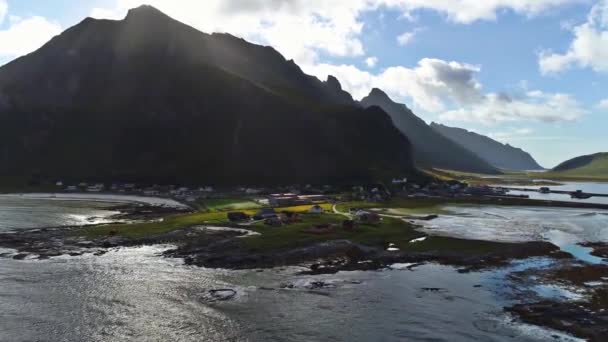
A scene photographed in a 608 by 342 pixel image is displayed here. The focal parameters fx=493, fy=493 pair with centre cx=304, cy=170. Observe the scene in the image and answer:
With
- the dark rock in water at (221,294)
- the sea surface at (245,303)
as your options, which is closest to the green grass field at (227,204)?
the sea surface at (245,303)

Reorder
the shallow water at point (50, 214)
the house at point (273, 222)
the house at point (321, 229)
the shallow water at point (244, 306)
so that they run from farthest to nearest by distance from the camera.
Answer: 1. the shallow water at point (50, 214)
2. the house at point (273, 222)
3. the house at point (321, 229)
4. the shallow water at point (244, 306)

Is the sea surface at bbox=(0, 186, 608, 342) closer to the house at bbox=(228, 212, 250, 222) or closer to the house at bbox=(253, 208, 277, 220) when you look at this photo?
the house at bbox=(228, 212, 250, 222)

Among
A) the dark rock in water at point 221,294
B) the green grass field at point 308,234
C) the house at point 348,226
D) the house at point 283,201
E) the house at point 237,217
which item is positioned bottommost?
the dark rock in water at point 221,294

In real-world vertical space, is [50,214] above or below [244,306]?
above

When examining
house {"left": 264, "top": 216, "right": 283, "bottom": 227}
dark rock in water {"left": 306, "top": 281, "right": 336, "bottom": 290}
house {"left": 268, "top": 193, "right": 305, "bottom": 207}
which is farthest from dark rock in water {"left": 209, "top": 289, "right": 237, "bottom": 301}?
house {"left": 268, "top": 193, "right": 305, "bottom": 207}

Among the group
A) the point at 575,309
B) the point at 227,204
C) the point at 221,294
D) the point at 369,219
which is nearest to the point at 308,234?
the point at 369,219

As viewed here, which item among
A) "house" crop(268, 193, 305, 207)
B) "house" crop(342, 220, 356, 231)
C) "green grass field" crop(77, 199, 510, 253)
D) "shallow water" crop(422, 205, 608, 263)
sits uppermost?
"house" crop(268, 193, 305, 207)

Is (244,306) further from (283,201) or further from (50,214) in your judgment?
(50,214)

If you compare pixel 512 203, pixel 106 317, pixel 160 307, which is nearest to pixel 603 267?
pixel 160 307

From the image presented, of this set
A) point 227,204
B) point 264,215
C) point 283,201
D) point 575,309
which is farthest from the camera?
point 227,204

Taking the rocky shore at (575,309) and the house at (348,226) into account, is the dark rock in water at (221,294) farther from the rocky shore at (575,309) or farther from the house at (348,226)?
the house at (348,226)
